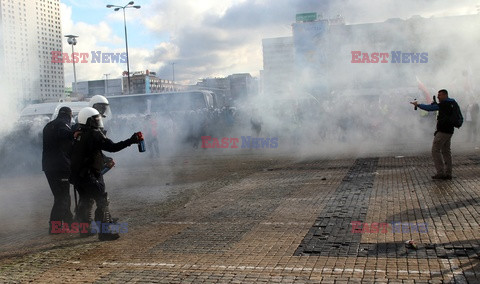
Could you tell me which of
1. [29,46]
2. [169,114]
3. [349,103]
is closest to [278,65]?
[349,103]

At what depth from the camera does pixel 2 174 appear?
1325cm

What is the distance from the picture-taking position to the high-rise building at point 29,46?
25.4 feet

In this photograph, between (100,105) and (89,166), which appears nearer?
(89,166)

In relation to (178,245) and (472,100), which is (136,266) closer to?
(178,245)

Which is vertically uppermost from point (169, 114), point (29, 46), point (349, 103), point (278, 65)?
point (278, 65)

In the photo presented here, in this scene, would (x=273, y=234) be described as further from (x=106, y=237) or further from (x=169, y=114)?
(x=169, y=114)

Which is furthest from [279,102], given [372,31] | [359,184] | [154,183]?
[359,184]

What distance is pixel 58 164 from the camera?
6.23 metres

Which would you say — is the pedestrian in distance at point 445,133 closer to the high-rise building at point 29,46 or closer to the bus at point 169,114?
the high-rise building at point 29,46

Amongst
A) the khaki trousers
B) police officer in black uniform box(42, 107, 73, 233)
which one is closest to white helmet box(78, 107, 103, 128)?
police officer in black uniform box(42, 107, 73, 233)

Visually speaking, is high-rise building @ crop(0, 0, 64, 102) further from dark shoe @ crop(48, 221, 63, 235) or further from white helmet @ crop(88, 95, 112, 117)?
dark shoe @ crop(48, 221, 63, 235)

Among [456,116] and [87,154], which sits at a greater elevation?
[456,116]

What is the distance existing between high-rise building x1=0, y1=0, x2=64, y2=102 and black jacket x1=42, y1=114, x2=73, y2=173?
245 cm

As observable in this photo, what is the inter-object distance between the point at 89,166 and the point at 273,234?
233 cm
